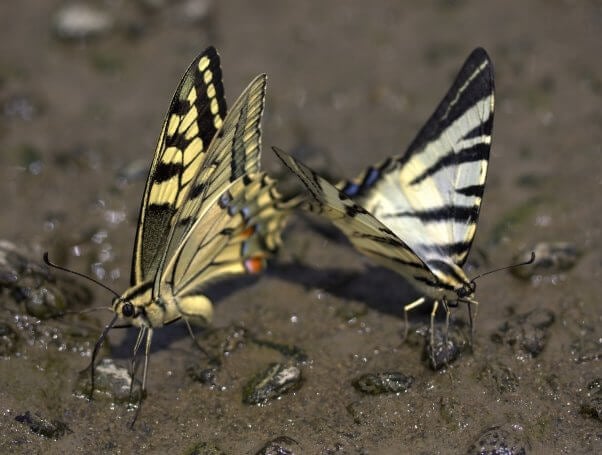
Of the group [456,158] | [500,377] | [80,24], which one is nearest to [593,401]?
[500,377]

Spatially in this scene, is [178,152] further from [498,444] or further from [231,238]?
[498,444]

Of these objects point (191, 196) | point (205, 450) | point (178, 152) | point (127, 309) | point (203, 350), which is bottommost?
point (205, 450)

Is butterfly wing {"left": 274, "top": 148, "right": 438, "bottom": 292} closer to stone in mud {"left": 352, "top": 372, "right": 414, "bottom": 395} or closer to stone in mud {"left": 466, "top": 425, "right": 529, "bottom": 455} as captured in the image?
stone in mud {"left": 352, "top": 372, "right": 414, "bottom": 395}

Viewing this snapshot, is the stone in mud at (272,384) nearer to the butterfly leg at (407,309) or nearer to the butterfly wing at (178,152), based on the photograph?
the butterfly leg at (407,309)

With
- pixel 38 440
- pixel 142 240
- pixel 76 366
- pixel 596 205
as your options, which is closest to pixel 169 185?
pixel 142 240

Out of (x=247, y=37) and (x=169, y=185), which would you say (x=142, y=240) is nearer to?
(x=169, y=185)

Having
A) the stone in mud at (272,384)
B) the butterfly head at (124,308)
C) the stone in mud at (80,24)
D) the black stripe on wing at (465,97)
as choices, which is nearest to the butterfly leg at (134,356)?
the butterfly head at (124,308)

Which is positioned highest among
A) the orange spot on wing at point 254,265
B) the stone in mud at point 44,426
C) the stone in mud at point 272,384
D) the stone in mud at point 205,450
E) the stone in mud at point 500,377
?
the orange spot on wing at point 254,265
